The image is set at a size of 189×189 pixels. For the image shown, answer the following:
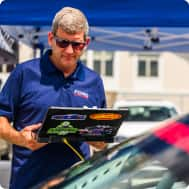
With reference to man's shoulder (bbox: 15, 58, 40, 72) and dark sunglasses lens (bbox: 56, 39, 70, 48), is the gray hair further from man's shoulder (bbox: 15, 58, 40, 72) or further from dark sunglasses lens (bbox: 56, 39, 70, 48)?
man's shoulder (bbox: 15, 58, 40, 72)

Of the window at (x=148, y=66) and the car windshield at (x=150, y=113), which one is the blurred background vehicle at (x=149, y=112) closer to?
the car windshield at (x=150, y=113)

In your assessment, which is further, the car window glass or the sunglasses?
the sunglasses

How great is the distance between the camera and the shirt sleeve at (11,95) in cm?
351

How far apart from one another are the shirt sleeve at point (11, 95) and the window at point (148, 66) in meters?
33.1

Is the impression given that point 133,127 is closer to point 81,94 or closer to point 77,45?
point 81,94

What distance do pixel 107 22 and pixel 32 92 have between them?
4.90 feet

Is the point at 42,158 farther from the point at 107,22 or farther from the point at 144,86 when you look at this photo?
the point at 144,86

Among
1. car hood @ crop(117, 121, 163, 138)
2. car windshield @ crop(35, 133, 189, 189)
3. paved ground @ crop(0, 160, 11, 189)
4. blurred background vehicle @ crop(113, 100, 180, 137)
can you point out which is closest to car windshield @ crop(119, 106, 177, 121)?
blurred background vehicle @ crop(113, 100, 180, 137)

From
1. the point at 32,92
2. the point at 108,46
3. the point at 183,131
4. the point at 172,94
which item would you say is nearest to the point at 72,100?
the point at 32,92

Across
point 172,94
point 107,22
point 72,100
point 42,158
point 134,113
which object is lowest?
point 172,94

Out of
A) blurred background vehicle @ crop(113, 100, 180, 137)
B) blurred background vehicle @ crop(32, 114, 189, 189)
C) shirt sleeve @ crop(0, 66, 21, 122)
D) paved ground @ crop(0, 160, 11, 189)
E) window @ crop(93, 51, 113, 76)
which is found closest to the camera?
blurred background vehicle @ crop(32, 114, 189, 189)

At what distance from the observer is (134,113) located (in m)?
14.0

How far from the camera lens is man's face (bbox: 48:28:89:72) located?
347cm

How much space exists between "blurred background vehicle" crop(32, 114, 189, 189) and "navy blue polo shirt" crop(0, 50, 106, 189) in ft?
2.19
